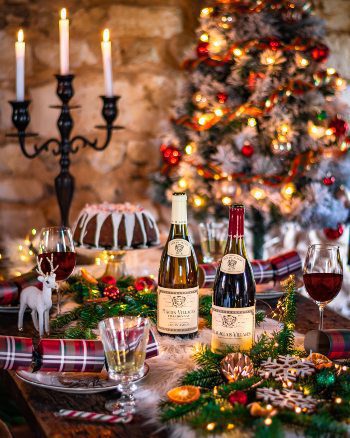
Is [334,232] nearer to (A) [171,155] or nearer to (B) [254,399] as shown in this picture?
(A) [171,155]

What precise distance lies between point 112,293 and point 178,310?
10.5 inches

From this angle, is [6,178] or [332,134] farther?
[6,178]

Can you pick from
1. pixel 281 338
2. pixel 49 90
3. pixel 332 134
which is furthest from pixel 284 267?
pixel 49 90

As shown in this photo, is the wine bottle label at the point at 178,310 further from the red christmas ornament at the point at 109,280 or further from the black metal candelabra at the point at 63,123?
the black metal candelabra at the point at 63,123

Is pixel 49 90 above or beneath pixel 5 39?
beneath

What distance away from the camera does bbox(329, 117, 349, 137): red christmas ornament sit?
8.61 feet

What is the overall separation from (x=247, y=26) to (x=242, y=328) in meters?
1.75

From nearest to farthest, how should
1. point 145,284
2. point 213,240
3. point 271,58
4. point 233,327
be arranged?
point 233,327 < point 145,284 < point 213,240 < point 271,58

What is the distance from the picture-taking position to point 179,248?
1.41 metres

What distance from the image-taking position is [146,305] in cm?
151

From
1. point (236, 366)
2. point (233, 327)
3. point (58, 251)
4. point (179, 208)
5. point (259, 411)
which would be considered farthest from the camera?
point (58, 251)

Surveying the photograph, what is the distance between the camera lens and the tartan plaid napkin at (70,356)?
3.71ft

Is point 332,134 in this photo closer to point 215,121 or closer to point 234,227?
point 215,121

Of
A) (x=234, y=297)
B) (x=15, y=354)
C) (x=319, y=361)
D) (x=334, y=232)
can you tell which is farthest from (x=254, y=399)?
(x=334, y=232)
